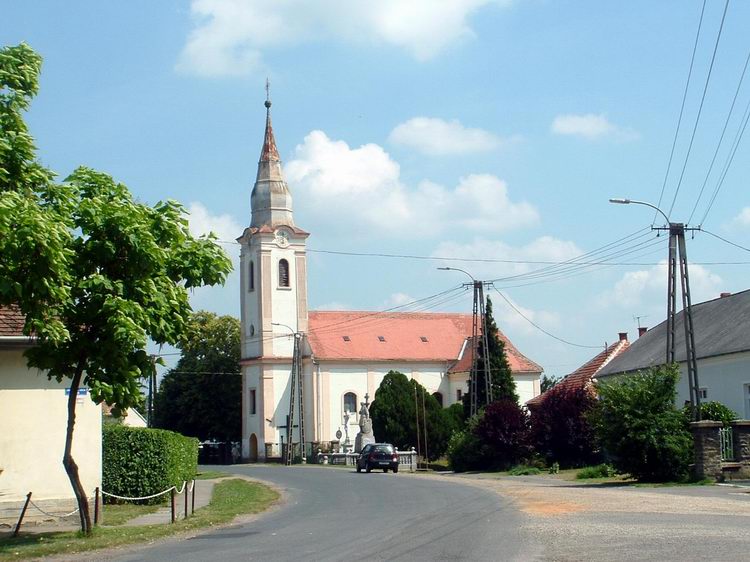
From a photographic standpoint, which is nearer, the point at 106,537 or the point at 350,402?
the point at 106,537

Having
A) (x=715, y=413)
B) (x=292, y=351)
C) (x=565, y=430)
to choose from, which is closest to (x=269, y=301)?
(x=292, y=351)

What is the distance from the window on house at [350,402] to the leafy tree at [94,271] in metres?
62.6

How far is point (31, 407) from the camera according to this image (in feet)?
67.6

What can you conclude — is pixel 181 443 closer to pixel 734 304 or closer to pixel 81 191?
pixel 81 191

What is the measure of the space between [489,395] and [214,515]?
32088mm

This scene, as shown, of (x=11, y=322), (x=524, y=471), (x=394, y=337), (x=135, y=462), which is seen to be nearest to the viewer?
(x=11, y=322)

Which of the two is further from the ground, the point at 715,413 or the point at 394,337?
the point at 394,337

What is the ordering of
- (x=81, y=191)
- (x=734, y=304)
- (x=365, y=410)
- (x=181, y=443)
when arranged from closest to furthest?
(x=81, y=191), (x=181, y=443), (x=734, y=304), (x=365, y=410)

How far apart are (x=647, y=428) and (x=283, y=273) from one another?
52.8m

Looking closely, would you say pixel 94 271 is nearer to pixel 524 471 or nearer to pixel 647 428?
pixel 647 428

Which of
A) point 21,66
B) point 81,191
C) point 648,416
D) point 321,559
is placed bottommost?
point 321,559

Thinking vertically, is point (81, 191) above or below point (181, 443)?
above

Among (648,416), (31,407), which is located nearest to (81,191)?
(31,407)

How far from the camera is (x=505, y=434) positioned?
145 ft
